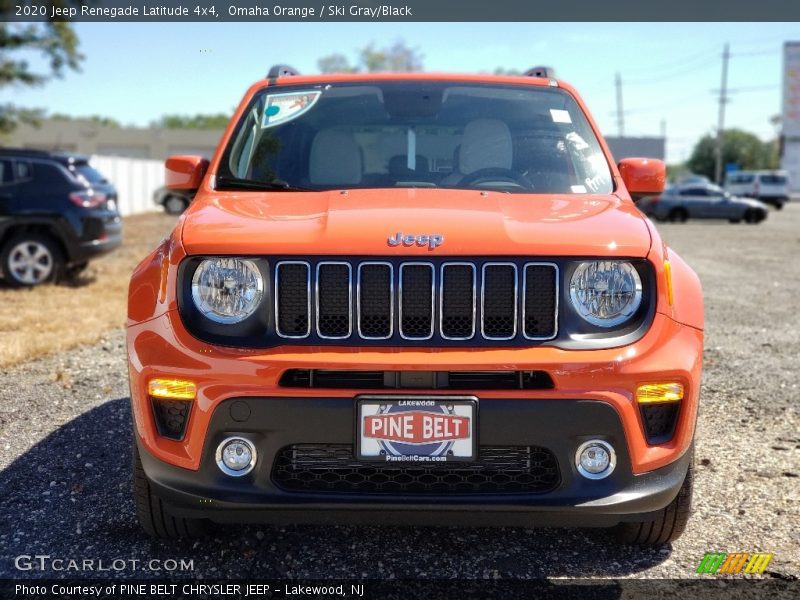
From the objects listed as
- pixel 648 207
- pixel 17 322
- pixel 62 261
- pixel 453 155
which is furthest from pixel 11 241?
pixel 648 207

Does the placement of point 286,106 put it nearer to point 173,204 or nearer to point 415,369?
point 415,369

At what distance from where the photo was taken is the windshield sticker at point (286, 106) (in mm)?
4016

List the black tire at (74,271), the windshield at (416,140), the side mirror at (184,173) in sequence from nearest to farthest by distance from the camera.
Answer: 1. the windshield at (416,140)
2. the side mirror at (184,173)
3. the black tire at (74,271)

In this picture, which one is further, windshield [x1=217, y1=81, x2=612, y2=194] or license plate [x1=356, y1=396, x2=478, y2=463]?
windshield [x1=217, y1=81, x2=612, y2=194]

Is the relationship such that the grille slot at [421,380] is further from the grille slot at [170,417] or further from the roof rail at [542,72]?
the roof rail at [542,72]

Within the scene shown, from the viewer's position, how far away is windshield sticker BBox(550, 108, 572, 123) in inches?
157

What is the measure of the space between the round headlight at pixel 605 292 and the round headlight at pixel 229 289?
3.42 ft

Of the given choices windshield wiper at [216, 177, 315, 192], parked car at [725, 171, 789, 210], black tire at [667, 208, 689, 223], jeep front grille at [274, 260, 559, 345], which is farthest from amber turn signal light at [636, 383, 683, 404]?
parked car at [725, 171, 789, 210]

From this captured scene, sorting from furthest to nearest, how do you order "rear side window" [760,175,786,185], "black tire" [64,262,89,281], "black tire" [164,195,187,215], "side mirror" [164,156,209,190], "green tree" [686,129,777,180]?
"green tree" [686,129,777,180] → "rear side window" [760,175,786,185] → "black tire" [164,195,187,215] → "black tire" [64,262,89,281] → "side mirror" [164,156,209,190]

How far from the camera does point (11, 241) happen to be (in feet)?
34.3

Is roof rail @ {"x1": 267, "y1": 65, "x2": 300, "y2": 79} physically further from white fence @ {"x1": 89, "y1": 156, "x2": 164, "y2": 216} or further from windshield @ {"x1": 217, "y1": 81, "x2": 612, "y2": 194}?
white fence @ {"x1": 89, "y1": 156, "x2": 164, "y2": 216}

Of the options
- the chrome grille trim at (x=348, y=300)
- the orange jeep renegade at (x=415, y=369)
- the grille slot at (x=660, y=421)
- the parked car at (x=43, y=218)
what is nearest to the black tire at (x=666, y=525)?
the orange jeep renegade at (x=415, y=369)

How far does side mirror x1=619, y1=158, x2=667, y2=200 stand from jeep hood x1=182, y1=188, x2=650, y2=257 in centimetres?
41

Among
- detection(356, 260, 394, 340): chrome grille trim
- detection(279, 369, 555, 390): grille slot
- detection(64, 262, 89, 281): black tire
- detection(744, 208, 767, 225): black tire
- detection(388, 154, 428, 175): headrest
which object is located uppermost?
detection(388, 154, 428, 175): headrest
